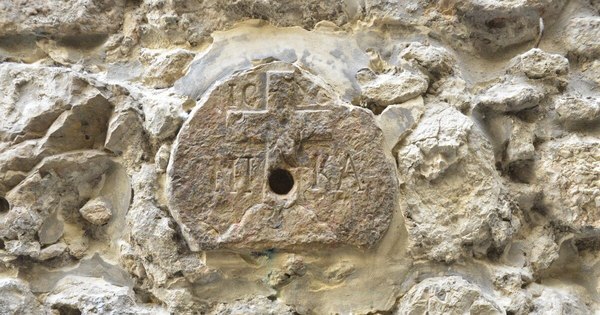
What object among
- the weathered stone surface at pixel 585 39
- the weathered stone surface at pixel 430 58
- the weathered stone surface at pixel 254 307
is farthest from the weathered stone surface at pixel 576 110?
the weathered stone surface at pixel 254 307

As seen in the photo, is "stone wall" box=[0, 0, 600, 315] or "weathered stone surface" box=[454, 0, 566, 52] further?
"weathered stone surface" box=[454, 0, 566, 52]

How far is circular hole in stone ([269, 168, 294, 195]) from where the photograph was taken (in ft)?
3.87

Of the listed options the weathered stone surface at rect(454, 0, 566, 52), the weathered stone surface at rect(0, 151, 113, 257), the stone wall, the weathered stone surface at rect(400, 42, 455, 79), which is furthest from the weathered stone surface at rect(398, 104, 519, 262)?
the weathered stone surface at rect(0, 151, 113, 257)

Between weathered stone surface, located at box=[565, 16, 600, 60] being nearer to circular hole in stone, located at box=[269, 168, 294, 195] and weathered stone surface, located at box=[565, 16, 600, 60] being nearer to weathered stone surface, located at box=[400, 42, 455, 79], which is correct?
weathered stone surface, located at box=[400, 42, 455, 79]

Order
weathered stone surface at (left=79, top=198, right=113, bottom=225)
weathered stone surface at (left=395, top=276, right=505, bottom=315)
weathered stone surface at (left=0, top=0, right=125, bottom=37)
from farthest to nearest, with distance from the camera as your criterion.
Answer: weathered stone surface at (left=0, top=0, right=125, bottom=37) → weathered stone surface at (left=79, top=198, right=113, bottom=225) → weathered stone surface at (left=395, top=276, right=505, bottom=315)

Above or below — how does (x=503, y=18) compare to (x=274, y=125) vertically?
above

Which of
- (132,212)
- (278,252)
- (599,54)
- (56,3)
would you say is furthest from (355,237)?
(56,3)

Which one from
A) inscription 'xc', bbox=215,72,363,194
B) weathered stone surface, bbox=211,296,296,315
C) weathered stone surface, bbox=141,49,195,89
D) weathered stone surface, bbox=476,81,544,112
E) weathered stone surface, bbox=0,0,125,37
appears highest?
weathered stone surface, bbox=0,0,125,37

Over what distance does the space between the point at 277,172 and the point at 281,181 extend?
21 millimetres

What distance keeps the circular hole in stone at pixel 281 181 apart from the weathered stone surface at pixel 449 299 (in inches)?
11.4

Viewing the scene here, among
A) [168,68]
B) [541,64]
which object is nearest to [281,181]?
[168,68]

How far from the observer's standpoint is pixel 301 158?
1163 mm

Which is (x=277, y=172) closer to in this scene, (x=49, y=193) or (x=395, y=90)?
(x=395, y=90)

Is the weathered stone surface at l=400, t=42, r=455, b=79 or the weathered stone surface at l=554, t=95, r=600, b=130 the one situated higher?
the weathered stone surface at l=400, t=42, r=455, b=79
